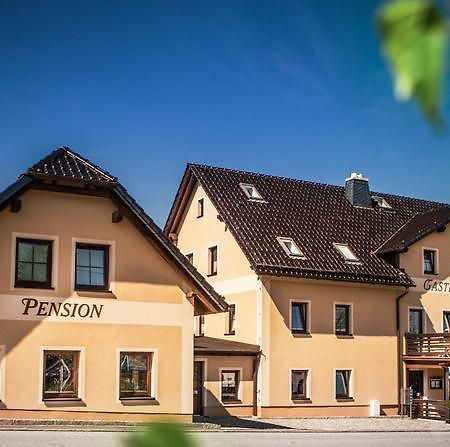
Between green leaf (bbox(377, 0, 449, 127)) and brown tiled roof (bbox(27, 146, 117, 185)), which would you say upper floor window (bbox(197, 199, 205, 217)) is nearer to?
brown tiled roof (bbox(27, 146, 117, 185))

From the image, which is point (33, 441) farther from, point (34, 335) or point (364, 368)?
point (364, 368)

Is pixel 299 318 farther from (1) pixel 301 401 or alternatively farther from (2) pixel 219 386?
(2) pixel 219 386

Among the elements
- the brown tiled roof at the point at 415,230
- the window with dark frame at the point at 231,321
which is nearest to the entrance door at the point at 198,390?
the window with dark frame at the point at 231,321

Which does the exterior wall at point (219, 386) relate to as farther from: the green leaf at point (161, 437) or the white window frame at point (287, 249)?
the green leaf at point (161, 437)

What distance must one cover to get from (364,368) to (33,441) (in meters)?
16.1

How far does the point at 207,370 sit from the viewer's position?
1104 inches

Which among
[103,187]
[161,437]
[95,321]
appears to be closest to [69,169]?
[103,187]

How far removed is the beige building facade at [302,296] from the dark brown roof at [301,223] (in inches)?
1.9

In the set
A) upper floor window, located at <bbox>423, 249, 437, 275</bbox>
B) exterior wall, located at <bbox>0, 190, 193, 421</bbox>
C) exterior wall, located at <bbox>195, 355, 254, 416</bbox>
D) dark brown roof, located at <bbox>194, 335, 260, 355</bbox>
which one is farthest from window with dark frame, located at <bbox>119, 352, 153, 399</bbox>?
upper floor window, located at <bbox>423, 249, 437, 275</bbox>

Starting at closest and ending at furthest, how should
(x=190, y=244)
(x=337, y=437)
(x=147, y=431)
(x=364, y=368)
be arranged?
(x=147, y=431) → (x=337, y=437) → (x=364, y=368) → (x=190, y=244)

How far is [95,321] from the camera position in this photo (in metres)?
21.7

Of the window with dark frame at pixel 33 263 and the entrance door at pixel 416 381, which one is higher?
the window with dark frame at pixel 33 263

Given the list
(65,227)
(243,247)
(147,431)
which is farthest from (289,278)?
(147,431)

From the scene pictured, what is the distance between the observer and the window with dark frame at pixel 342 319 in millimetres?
30547
